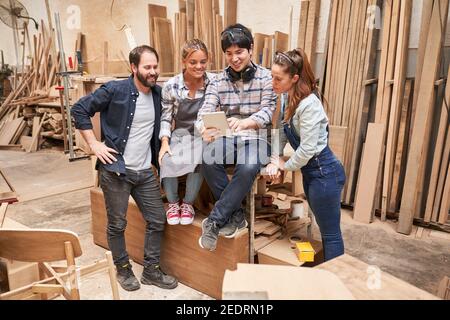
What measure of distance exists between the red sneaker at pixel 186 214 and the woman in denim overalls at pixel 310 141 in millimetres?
602

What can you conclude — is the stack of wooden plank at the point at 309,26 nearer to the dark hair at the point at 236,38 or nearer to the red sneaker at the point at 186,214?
the dark hair at the point at 236,38

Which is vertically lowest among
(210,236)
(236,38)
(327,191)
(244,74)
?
(210,236)

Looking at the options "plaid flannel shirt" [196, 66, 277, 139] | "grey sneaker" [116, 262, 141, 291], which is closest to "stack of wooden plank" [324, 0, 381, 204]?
"plaid flannel shirt" [196, 66, 277, 139]

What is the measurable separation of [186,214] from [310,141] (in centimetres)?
92

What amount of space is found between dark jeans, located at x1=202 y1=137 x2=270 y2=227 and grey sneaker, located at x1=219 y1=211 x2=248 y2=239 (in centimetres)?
2

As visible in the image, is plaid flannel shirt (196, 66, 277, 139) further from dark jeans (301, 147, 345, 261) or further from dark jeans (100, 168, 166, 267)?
dark jeans (100, 168, 166, 267)

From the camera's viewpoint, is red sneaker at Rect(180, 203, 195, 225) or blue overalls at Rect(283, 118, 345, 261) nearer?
blue overalls at Rect(283, 118, 345, 261)

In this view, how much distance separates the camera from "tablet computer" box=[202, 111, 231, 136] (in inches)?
81.0

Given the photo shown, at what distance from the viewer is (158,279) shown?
2.53 m

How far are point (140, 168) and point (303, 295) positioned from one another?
157cm

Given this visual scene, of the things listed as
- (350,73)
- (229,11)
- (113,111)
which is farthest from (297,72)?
(229,11)

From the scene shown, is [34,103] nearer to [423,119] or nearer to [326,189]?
[423,119]

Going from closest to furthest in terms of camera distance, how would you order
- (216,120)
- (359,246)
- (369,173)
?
(216,120) → (359,246) → (369,173)

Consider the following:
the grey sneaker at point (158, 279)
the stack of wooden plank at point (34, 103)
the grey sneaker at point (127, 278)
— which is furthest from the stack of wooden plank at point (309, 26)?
the stack of wooden plank at point (34, 103)
